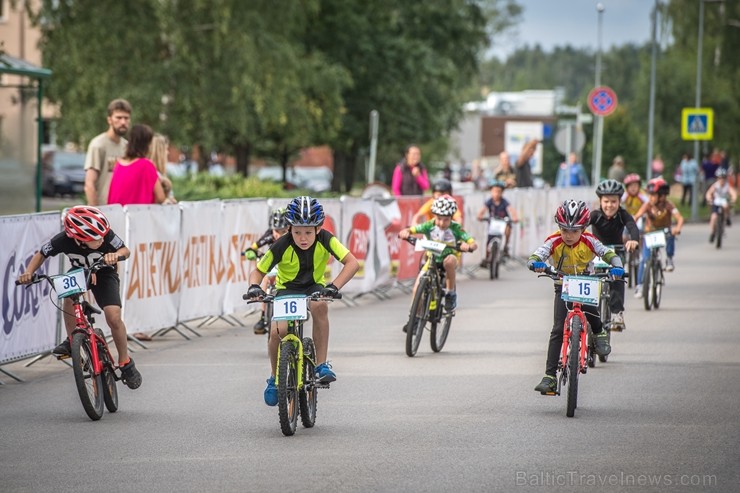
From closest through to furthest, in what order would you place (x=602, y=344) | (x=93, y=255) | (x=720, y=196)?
(x=93, y=255) < (x=602, y=344) < (x=720, y=196)

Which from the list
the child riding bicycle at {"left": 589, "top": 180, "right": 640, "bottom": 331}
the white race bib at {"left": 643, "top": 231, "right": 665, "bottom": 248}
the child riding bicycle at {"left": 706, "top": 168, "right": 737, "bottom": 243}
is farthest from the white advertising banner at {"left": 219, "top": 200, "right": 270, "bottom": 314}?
the child riding bicycle at {"left": 706, "top": 168, "right": 737, "bottom": 243}

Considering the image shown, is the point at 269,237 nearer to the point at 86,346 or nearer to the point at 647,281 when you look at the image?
the point at 86,346

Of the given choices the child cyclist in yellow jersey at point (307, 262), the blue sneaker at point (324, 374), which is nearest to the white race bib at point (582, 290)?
the child cyclist in yellow jersey at point (307, 262)

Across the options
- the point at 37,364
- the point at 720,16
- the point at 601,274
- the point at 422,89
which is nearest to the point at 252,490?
the point at 601,274

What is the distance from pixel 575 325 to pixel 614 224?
4.25m

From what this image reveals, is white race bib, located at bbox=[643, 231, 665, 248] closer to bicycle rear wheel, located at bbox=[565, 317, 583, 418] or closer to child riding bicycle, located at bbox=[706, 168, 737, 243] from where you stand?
bicycle rear wheel, located at bbox=[565, 317, 583, 418]

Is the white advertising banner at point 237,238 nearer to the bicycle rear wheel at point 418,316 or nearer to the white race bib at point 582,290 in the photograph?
the bicycle rear wheel at point 418,316

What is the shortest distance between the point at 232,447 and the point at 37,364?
4733 millimetres

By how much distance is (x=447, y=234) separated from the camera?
1430cm

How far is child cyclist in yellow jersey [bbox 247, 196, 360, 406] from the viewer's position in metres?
9.52

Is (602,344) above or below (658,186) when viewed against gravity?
below

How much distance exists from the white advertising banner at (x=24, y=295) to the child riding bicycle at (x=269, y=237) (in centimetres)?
171

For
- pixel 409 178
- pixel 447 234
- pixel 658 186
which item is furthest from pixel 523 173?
pixel 447 234

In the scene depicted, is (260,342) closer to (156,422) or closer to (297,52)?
(156,422)
